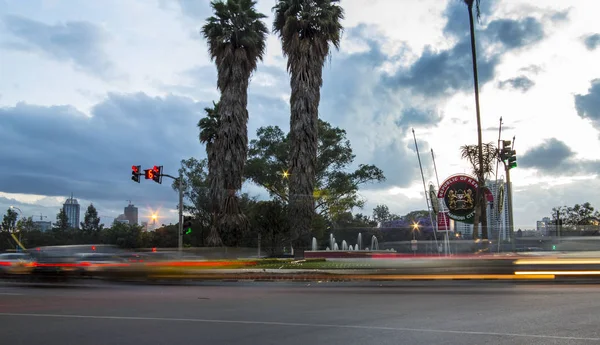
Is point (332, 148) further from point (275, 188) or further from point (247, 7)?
point (247, 7)

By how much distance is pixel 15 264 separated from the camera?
25.8 m

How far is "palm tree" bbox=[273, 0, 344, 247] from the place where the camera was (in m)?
31.9

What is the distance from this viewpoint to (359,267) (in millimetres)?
22375

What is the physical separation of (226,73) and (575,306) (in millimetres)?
29328

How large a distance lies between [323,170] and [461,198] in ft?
54.3

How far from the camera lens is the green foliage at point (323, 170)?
4894 cm

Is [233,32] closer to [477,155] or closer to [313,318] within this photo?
[477,155]

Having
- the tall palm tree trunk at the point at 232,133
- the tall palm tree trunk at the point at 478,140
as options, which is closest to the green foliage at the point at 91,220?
the tall palm tree trunk at the point at 232,133

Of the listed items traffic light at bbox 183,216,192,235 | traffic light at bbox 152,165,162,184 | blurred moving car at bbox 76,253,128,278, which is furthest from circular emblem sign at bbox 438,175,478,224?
blurred moving car at bbox 76,253,128,278

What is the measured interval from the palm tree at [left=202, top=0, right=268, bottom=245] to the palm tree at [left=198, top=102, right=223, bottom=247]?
512mm

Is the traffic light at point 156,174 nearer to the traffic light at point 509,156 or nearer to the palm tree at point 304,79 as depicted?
the palm tree at point 304,79

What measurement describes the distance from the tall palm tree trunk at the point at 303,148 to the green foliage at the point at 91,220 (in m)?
72.9

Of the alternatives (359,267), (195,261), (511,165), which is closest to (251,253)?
(195,261)

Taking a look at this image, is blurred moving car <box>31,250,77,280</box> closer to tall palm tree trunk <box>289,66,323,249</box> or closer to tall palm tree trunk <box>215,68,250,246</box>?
tall palm tree trunk <box>289,66,323,249</box>
